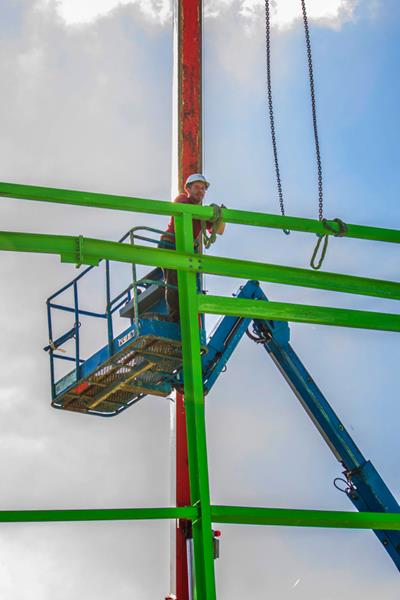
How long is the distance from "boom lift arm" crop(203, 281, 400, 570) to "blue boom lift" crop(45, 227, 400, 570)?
0.05ft

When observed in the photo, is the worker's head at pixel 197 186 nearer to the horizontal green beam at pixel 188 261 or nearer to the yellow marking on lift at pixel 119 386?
the yellow marking on lift at pixel 119 386

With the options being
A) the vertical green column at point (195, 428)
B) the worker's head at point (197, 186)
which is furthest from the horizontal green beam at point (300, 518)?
the worker's head at point (197, 186)

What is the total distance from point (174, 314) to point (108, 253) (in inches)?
136

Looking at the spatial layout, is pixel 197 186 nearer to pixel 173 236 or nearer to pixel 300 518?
pixel 173 236

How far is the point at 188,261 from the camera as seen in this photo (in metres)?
8.14

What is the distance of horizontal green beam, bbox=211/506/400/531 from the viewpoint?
23.8ft

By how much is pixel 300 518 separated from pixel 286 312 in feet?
6.11

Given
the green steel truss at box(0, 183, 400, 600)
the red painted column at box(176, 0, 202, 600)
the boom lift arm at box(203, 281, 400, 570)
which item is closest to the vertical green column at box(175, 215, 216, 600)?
the green steel truss at box(0, 183, 400, 600)

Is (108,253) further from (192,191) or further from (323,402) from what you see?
(323,402)

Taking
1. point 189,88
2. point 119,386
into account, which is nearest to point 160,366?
point 119,386

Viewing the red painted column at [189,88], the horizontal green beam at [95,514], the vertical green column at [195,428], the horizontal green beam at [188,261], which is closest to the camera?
the horizontal green beam at [95,514]

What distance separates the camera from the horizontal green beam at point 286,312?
810 cm

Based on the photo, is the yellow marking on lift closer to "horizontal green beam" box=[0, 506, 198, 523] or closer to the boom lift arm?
the boom lift arm

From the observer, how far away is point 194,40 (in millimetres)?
16234
